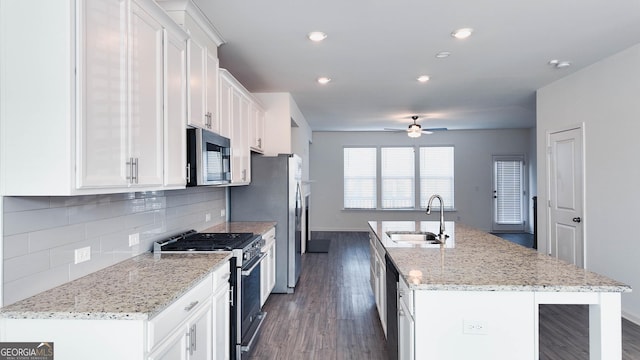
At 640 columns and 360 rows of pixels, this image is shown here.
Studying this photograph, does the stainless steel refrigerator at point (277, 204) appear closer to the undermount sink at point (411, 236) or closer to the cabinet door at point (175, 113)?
the undermount sink at point (411, 236)

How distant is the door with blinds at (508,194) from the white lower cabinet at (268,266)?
706 cm

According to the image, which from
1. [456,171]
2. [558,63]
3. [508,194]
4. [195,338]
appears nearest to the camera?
[195,338]

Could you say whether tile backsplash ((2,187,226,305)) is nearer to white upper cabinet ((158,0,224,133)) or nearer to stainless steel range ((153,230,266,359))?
stainless steel range ((153,230,266,359))

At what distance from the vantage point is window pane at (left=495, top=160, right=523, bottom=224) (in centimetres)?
913

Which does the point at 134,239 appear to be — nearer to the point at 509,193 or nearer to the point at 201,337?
the point at 201,337

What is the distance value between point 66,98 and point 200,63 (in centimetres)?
143

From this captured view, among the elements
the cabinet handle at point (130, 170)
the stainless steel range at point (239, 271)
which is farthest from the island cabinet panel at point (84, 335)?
the stainless steel range at point (239, 271)

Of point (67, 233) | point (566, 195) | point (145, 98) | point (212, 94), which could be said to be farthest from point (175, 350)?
point (566, 195)

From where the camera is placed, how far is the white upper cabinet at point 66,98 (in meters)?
1.41

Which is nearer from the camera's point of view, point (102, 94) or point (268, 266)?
point (102, 94)

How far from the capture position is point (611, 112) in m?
3.83

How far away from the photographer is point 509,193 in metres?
9.14

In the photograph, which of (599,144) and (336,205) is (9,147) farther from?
(336,205)

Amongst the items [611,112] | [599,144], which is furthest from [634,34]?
[599,144]
